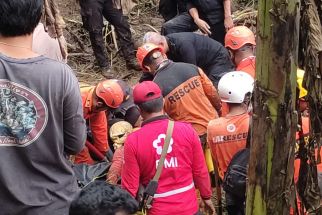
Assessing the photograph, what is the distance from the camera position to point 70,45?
10.1m

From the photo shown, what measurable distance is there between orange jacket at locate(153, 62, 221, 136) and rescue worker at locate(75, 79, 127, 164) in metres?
0.43

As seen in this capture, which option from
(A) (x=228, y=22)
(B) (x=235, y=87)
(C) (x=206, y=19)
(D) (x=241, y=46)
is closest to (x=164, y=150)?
(B) (x=235, y=87)

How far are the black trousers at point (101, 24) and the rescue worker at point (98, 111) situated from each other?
3057 mm

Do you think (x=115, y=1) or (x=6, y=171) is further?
(x=115, y=1)

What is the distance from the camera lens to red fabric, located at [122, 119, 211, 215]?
14.1ft

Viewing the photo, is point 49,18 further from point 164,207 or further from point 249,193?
point 249,193

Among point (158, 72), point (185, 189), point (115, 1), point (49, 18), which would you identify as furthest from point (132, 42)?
point (185, 189)

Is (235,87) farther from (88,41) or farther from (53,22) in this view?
(88,41)

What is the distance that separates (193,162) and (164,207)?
0.38 metres

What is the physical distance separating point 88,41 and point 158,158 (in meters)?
6.33

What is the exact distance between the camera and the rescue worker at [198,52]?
6680mm

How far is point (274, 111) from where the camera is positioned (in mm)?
2496

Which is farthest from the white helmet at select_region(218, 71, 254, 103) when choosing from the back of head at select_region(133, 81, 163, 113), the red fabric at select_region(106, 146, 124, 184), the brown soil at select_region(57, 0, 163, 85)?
the brown soil at select_region(57, 0, 163, 85)

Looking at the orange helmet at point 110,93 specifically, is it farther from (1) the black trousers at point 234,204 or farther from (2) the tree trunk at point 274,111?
(2) the tree trunk at point 274,111
